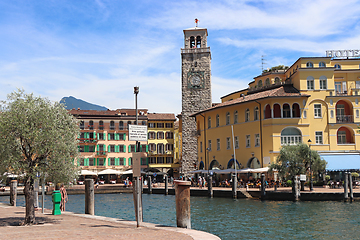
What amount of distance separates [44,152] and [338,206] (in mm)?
21900

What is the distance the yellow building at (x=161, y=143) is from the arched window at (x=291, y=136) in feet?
128

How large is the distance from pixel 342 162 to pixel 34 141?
120 ft

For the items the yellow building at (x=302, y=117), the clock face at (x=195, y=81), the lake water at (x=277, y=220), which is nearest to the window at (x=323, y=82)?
the yellow building at (x=302, y=117)

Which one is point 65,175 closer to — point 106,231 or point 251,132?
point 106,231

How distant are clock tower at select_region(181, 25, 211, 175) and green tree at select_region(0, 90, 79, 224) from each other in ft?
155

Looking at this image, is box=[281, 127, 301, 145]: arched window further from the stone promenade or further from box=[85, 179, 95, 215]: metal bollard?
the stone promenade

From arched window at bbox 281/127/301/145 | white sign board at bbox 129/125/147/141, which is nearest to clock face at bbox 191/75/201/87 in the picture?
arched window at bbox 281/127/301/145

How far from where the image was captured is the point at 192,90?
64250 millimetres

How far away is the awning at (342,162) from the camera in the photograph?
41781mm

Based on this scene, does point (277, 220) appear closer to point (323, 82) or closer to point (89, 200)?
point (89, 200)

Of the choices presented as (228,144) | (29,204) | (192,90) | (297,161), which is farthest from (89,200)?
(192,90)

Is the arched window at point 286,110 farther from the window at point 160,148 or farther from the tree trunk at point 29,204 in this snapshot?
the window at point 160,148

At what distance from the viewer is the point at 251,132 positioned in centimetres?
4719

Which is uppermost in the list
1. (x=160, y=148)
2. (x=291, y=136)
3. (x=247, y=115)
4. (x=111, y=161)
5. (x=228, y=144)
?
(x=247, y=115)
